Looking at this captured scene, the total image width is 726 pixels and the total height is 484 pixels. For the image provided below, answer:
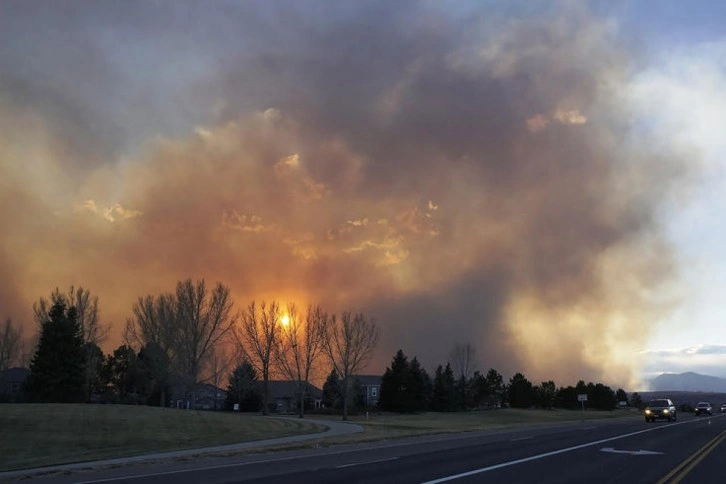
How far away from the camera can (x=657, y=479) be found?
15.4 meters

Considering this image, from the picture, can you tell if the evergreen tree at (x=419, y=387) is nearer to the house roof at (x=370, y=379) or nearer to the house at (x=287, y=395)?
the house at (x=287, y=395)

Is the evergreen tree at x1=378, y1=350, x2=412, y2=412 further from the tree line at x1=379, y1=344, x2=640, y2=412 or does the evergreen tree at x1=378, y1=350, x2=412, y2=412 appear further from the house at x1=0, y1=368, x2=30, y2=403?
the house at x1=0, y1=368, x2=30, y2=403

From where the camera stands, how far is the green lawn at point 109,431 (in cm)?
3058

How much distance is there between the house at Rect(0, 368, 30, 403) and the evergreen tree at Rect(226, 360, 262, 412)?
27.2 m

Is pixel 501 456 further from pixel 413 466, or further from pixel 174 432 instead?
pixel 174 432

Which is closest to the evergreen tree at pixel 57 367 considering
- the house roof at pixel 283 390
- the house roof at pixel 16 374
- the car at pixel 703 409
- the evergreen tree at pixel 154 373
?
the evergreen tree at pixel 154 373

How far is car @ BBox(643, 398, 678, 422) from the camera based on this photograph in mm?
57031

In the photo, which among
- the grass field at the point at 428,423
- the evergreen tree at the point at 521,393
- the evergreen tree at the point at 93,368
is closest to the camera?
the grass field at the point at 428,423

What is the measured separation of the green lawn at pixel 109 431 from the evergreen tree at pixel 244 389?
46352mm

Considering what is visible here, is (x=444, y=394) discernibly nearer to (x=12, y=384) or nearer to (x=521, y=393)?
(x=521, y=393)

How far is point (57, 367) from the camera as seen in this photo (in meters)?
60.7

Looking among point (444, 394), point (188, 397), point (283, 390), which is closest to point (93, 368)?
point (188, 397)

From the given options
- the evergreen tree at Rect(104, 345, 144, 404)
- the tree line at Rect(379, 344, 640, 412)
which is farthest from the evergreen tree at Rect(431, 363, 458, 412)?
the evergreen tree at Rect(104, 345, 144, 404)

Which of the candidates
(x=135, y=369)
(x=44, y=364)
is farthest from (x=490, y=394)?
(x=44, y=364)
